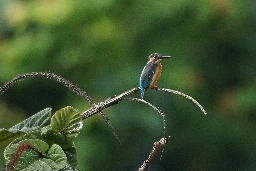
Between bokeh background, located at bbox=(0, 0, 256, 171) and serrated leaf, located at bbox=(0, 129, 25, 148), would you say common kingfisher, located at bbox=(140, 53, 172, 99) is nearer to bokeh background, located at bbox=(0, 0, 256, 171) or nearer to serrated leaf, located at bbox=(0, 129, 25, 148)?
serrated leaf, located at bbox=(0, 129, 25, 148)

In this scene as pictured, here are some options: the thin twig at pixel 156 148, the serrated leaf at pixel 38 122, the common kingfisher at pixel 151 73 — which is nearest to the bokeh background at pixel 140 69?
the common kingfisher at pixel 151 73

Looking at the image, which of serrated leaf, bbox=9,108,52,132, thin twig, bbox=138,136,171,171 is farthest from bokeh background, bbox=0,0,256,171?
thin twig, bbox=138,136,171,171

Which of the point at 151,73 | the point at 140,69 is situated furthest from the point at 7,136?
the point at 140,69

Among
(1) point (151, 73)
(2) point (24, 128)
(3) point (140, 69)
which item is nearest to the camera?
(2) point (24, 128)

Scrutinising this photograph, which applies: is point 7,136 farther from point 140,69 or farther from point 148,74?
point 140,69

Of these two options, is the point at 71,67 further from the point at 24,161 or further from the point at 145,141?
the point at 24,161

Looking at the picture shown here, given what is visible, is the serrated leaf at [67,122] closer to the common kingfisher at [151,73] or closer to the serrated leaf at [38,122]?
the serrated leaf at [38,122]

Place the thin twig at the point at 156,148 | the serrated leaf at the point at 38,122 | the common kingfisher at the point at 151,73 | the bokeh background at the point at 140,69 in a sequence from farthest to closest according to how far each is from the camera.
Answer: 1. the bokeh background at the point at 140,69
2. the common kingfisher at the point at 151,73
3. the serrated leaf at the point at 38,122
4. the thin twig at the point at 156,148
